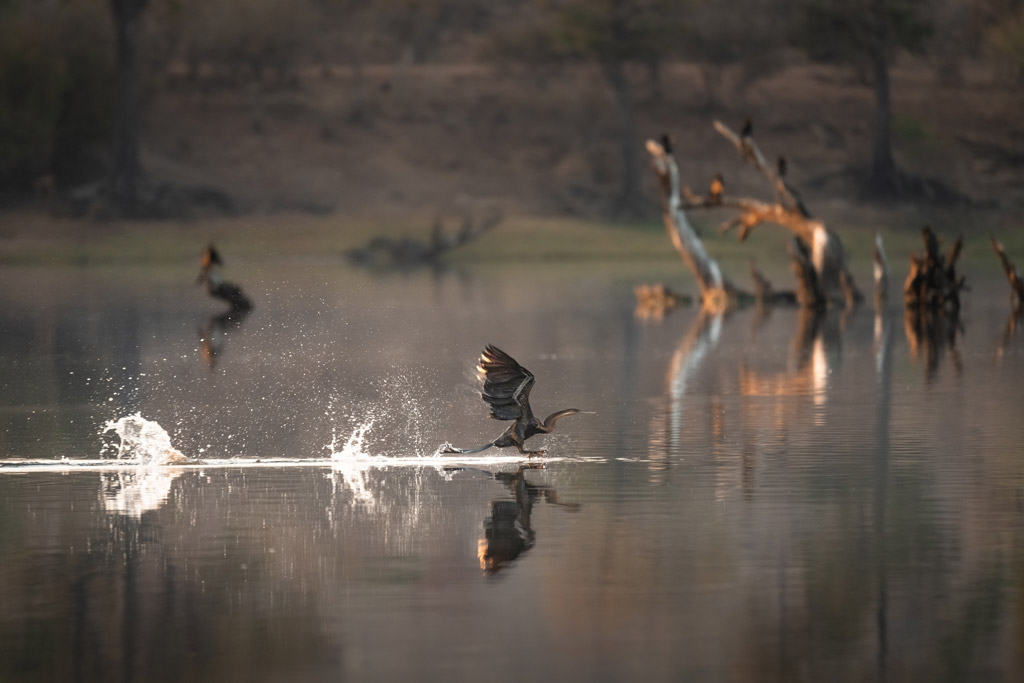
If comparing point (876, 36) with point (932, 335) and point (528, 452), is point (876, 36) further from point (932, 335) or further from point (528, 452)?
point (528, 452)

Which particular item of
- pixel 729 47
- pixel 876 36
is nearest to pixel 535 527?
pixel 876 36

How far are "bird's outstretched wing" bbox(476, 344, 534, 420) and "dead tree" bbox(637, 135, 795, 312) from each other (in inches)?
820

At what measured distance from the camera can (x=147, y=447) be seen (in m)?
16.3

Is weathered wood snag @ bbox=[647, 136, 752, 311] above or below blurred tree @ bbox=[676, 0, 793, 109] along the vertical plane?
below

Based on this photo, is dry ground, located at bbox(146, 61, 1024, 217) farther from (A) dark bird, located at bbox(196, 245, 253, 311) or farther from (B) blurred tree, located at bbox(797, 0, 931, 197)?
(A) dark bird, located at bbox(196, 245, 253, 311)

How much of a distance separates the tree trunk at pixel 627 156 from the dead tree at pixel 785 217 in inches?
1399

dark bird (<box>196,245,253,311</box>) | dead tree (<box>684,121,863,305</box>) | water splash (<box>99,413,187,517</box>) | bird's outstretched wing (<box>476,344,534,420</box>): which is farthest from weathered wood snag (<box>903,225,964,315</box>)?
bird's outstretched wing (<box>476,344,534,420</box>)

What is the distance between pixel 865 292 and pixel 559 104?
41.5 meters

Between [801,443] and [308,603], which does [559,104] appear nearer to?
[801,443]

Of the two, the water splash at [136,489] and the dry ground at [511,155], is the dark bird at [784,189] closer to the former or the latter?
the water splash at [136,489]

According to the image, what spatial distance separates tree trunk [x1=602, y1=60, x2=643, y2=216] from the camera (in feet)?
241

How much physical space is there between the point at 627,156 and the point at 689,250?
38.2 meters

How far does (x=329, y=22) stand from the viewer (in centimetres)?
9762

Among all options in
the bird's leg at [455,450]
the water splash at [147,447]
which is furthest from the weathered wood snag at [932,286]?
the water splash at [147,447]
